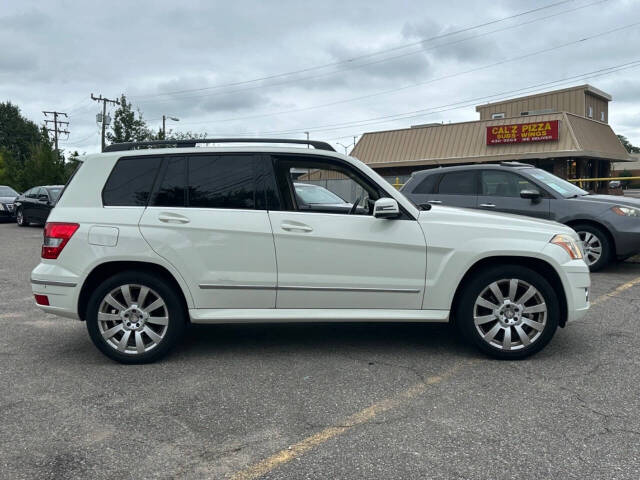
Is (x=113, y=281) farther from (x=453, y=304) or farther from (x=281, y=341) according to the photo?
(x=453, y=304)

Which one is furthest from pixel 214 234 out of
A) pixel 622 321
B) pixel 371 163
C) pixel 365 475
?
pixel 371 163

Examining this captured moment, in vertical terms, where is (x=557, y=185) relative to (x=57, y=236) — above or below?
above

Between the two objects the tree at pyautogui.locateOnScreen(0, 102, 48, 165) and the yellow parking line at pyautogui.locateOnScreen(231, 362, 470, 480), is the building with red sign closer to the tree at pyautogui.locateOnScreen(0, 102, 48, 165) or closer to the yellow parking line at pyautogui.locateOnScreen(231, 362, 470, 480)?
the yellow parking line at pyautogui.locateOnScreen(231, 362, 470, 480)

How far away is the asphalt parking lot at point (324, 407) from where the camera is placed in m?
2.93

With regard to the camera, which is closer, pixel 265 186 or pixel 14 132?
pixel 265 186

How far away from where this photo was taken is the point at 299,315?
4.50 m

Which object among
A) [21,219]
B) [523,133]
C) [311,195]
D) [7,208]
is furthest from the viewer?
[523,133]

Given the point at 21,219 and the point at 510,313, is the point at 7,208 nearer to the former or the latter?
the point at 21,219

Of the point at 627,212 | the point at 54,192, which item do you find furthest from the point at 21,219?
the point at 627,212

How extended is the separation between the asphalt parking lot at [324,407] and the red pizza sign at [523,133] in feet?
69.8

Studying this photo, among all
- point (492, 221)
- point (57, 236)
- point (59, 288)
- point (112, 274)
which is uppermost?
point (492, 221)

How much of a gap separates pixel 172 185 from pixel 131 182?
338 millimetres

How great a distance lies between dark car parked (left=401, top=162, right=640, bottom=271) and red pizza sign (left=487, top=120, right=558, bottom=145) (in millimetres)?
16780

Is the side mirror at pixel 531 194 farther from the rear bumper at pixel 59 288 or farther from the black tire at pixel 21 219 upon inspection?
the black tire at pixel 21 219
